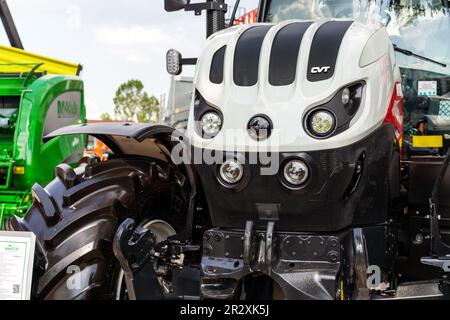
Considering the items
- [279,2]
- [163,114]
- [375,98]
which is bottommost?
[163,114]

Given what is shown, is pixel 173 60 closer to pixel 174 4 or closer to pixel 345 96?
pixel 174 4

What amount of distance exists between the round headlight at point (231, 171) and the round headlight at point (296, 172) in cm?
22

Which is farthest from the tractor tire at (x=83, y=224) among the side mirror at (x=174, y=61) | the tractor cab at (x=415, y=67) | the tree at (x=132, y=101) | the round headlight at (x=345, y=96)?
the tree at (x=132, y=101)

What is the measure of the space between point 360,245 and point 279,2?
7.05 feet

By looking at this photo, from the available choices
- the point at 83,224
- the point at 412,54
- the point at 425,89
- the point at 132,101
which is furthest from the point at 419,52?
the point at 132,101

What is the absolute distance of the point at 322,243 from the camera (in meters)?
2.80

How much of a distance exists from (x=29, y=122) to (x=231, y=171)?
513 centimetres

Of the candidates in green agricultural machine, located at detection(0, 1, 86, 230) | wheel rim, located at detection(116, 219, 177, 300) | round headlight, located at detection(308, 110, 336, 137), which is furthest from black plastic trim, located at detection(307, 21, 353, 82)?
green agricultural machine, located at detection(0, 1, 86, 230)

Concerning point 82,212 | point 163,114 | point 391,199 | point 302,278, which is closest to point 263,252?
point 302,278

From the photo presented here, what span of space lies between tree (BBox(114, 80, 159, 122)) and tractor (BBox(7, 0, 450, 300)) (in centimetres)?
3913

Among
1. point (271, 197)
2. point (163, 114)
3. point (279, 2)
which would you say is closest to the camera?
point (271, 197)

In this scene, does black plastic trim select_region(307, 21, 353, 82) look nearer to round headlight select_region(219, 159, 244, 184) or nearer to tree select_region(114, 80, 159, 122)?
round headlight select_region(219, 159, 244, 184)
